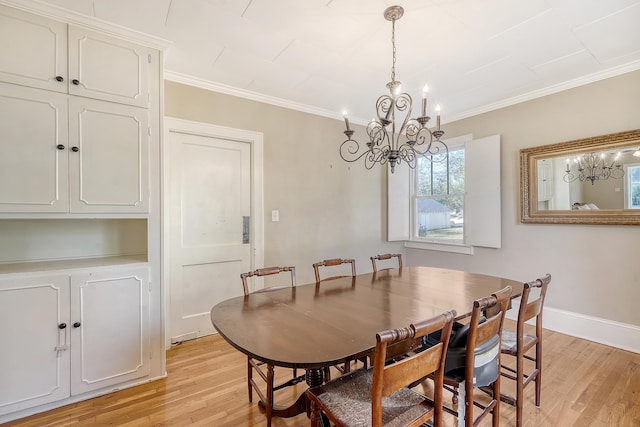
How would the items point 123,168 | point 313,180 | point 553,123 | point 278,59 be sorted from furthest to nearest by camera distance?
1. point 313,180
2. point 553,123
3. point 278,59
4. point 123,168

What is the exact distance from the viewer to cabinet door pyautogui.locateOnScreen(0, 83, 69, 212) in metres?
1.80

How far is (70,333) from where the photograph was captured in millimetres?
1933

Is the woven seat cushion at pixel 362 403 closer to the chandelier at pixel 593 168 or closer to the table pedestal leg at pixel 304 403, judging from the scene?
the table pedestal leg at pixel 304 403

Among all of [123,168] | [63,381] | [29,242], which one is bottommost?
[63,381]

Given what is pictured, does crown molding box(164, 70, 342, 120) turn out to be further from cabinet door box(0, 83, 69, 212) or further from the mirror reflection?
the mirror reflection

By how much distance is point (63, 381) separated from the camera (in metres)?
1.91

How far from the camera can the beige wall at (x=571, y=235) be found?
2658 mm

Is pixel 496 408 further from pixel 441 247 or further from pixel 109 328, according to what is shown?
pixel 441 247

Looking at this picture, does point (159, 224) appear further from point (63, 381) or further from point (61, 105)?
point (63, 381)

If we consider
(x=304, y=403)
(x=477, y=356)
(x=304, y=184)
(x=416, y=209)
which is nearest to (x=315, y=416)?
(x=304, y=403)

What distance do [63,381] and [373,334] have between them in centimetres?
208

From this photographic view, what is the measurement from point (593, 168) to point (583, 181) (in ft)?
0.46

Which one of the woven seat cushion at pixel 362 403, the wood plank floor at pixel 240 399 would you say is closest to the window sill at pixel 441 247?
the wood plank floor at pixel 240 399

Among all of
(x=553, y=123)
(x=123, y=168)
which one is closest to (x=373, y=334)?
(x=123, y=168)
